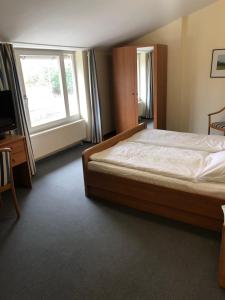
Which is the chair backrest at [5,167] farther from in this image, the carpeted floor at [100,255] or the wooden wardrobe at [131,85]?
the wooden wardrobe at [131,85]

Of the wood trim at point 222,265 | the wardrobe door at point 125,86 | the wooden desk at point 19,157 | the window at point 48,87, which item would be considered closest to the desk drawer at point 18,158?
the wooden desk at point 19,157

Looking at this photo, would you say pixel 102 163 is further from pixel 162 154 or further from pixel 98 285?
pixel 98 285

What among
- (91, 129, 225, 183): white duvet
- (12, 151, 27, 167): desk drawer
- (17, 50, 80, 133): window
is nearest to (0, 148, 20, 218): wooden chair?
(12, 151, 27, 167): desk drawer

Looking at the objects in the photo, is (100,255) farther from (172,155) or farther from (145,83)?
(145,83)

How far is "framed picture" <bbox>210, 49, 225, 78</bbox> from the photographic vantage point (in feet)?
13.8

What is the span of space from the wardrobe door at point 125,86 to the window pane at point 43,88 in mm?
1186

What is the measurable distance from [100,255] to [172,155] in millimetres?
1362

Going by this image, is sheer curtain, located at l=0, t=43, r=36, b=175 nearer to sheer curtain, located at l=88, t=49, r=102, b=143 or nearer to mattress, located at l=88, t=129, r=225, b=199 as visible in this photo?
mattress, located at l=88, t=129, r=225, b=199

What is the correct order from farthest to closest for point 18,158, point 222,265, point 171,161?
point 18,158 < point 171,161 < point 222,265

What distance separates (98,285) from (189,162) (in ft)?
4.85

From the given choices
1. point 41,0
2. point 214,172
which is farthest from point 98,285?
point 41,0

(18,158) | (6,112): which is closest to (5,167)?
(18,158)

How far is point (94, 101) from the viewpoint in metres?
4.70

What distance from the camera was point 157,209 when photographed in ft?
7.83
